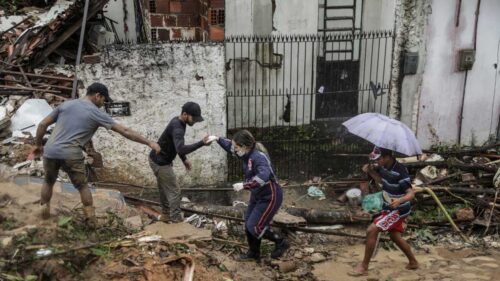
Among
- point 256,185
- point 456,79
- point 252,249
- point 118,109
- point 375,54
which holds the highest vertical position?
point 375,54

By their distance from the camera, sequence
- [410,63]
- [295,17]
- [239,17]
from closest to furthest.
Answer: [410,63] → [239,17] → [295,17]

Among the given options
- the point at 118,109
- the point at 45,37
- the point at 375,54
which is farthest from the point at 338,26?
the point at 45,37

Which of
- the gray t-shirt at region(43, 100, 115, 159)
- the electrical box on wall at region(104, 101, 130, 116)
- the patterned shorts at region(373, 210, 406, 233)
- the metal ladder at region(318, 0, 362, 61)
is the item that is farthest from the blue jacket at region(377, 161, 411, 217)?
the metal ladder at region(318, 0, 362, 61)

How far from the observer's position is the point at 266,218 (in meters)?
6.05

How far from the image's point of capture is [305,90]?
10.1 m

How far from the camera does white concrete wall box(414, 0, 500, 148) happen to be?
9.31 metres

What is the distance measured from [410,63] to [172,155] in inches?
188

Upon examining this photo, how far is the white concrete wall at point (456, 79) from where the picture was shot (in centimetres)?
931

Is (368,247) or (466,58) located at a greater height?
(466,58)

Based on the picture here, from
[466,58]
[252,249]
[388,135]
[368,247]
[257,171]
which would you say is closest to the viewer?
[388,135]

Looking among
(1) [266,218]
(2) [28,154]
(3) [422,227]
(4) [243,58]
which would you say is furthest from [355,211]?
(2) [28,154]

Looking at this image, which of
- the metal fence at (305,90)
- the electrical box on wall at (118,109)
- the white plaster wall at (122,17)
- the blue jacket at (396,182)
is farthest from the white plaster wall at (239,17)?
the blue jacket at (396,182)

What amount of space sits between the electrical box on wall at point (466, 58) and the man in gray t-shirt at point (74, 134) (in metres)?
6.19

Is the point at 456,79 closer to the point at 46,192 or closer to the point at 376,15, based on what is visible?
the point at 376,15
